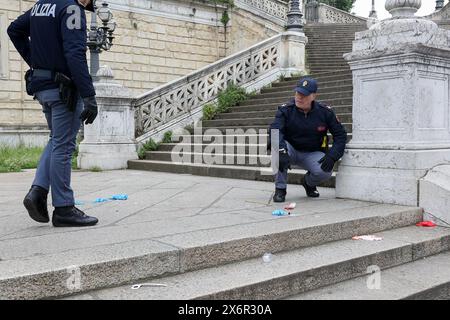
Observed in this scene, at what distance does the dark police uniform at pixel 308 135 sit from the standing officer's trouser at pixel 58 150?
7.77 feet

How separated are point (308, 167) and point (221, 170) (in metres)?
2.78

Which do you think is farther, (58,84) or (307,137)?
(307,137)

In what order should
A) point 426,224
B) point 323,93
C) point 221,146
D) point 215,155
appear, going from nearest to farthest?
1. point 426,224
2. point 215,155
3. point 221,146
4. point 323,93

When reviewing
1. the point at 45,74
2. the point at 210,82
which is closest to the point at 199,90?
the point at 210,82

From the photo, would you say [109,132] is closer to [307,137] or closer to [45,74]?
[307,137]

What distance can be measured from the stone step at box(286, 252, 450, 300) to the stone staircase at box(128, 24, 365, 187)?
2601 mm

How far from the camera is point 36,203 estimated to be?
4051mm

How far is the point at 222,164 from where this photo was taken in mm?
8859

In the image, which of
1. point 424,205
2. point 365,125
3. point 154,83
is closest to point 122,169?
point 365,125

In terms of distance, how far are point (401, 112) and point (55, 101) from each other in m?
3.46

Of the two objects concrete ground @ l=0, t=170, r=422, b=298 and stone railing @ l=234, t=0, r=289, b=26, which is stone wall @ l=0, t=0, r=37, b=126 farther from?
concrete ground @ l=0, t=170, r=422, b=298

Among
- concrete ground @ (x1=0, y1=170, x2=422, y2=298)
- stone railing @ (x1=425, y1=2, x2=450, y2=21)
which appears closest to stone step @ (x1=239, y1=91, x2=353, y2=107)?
concrete ground @ (x1=0, y1=170, x2=422, y2=298)

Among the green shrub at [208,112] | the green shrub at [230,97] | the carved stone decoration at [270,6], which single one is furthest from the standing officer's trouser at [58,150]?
the carved stone decoration at [270,6]

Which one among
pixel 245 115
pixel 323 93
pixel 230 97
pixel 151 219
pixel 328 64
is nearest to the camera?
pixel 151 219
